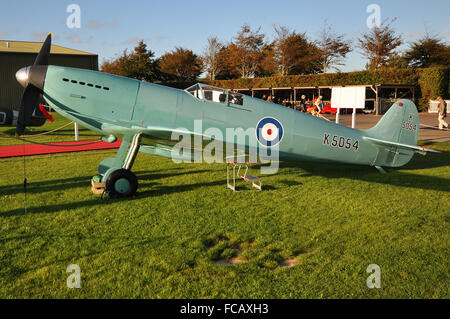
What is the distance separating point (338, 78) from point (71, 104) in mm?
35149

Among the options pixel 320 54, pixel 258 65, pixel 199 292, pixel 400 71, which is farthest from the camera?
pixel 258 65

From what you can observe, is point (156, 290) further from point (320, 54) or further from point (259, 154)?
point (320, 54)

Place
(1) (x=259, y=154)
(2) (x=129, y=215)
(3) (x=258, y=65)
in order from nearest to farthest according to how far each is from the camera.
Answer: (2) (x=129, y=215) → (1) (x=259, y=154) → (3) (x=258, y=65)

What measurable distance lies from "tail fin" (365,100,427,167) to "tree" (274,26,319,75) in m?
47.0

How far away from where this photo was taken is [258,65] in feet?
191

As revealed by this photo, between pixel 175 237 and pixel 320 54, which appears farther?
pixel 320 54

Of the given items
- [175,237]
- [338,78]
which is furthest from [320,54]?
[175,237]

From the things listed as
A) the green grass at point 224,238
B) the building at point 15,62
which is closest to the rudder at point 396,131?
the green grass at point 224,238

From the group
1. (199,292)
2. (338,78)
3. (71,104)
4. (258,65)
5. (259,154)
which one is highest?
(258,65)

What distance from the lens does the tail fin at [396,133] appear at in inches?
313

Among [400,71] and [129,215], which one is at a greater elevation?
[400,71]

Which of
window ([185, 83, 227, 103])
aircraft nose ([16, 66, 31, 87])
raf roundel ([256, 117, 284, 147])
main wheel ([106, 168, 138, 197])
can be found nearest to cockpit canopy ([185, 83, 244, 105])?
window ([185, 83, 227, 103])

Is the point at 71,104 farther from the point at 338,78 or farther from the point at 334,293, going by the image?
the point at 338,78

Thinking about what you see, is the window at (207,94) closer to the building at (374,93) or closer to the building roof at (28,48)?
the building at (374,93)
